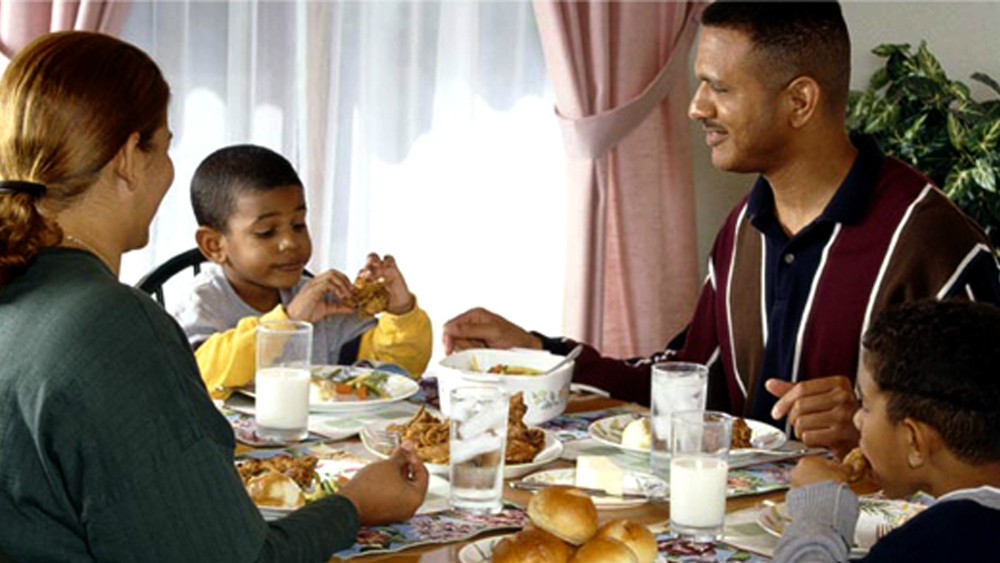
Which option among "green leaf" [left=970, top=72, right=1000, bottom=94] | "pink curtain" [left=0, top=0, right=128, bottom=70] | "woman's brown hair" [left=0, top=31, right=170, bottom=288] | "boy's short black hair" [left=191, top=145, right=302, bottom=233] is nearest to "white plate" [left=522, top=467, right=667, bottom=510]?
"woman's brown hair" [left=0, top=31, right=170, bottom=288]

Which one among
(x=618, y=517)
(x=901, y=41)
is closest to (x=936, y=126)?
(x=901, y=41)

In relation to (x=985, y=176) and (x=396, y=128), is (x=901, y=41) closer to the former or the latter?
(x=985, y=176)

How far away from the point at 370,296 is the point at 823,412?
39.1 inches

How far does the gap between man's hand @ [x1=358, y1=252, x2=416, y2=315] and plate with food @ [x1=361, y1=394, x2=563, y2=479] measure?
0.73 meters

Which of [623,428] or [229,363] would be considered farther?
[229,363]

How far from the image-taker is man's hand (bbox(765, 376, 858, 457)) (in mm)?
2080

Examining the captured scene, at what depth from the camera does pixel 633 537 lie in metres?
1.56

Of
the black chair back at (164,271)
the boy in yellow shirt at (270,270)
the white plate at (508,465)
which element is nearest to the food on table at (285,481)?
the white plate at (508,465)

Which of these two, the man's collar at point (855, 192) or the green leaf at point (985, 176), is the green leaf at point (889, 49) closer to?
the green leaf at point (985, 176)

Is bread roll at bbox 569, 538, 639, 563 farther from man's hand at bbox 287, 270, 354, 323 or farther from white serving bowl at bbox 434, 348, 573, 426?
man's hand at bbox 287, 270, 354, 323

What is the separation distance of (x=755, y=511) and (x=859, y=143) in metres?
0.99

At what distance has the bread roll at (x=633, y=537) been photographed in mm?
1562

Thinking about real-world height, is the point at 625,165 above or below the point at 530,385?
above

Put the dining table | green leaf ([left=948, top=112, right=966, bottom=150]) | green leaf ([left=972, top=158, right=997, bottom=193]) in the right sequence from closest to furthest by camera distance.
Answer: the dining table, green leaf ([left=972, top=158, right=997, bottom=193]), green leaf ([left=948, top=112, right=966, bottom=150])
